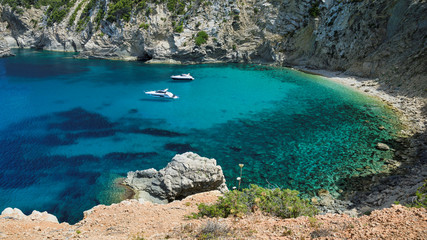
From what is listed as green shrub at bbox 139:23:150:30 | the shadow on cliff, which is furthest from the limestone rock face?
green shrub at bbox 139:23:150:30

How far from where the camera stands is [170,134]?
82.5 ft

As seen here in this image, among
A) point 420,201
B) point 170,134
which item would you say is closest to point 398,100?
point 420,201

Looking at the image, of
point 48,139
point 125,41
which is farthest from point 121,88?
point 125,41

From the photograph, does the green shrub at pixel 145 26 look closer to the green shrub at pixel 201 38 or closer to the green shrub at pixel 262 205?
the green shrub at pixel 201 38

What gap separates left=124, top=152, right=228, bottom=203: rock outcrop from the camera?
15.2 metres

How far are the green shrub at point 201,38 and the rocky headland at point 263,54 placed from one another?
0.62m

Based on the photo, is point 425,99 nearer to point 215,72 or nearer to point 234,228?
point 234,228

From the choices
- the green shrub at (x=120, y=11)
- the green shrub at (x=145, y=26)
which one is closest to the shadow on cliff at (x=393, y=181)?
the green shrub at (x=145, y=26)

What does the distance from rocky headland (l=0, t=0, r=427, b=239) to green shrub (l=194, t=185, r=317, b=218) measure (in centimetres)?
64

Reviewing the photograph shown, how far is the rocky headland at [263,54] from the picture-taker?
865 cm

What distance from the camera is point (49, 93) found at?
129 feet

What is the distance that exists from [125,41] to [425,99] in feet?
237

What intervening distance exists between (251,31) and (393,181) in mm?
61231

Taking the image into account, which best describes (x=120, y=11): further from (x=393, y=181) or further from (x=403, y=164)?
(x=393, y=181)
